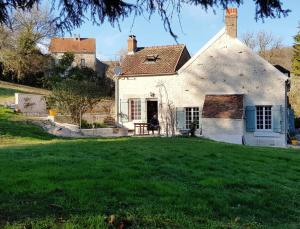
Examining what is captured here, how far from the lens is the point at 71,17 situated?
5.39 m

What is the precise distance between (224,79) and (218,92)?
945 mm

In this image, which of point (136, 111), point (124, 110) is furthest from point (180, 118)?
point (124, 110)

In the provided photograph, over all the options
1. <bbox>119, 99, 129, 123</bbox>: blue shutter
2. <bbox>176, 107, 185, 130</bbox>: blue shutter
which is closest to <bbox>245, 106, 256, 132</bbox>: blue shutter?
<bbox>176, 107, 185, 130</bbox>: blue shutter

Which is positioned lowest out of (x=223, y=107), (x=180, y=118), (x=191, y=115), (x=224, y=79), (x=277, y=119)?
(x=277, y=119)

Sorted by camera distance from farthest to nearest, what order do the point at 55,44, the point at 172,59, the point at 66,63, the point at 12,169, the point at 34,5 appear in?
the point at 55,44 < the point at 66,63 < the point at 172,59 < the point at 12,169 < the point at 34,5

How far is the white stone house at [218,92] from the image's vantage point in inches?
1046

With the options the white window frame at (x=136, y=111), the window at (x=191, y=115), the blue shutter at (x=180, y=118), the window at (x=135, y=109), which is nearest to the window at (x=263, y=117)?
the window at (x=191, y=115)

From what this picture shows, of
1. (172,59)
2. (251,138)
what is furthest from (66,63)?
(251,138)

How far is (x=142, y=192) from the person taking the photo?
21.2 ft

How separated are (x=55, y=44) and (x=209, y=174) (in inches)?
2233

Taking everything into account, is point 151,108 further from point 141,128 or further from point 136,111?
point 141,128

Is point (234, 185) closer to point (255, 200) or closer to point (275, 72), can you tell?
point (255, 200)

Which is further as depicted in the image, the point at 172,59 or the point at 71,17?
the point at 172,59

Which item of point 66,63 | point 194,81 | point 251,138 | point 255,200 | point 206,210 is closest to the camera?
point 206,210
